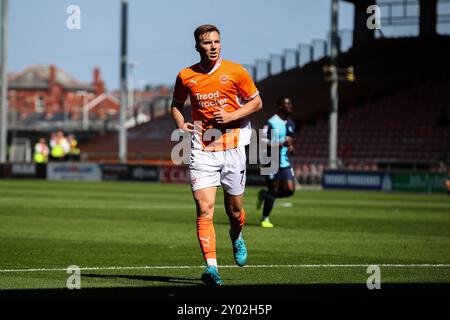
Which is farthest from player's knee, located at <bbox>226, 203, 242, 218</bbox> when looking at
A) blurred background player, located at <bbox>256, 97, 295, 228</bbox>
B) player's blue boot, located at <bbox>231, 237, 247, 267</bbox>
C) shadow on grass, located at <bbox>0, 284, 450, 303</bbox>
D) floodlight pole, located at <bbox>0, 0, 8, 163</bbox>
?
floodlight pole, located at <bbox>0, 0, 8, 163</bbox>

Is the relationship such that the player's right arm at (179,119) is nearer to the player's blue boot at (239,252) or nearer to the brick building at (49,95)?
the player's blue boot at (239,252)

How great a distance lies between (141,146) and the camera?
6194 centimetres

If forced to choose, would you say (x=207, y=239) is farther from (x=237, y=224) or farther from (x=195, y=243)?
(x=195, y=243)

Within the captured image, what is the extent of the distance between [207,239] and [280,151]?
942 cm

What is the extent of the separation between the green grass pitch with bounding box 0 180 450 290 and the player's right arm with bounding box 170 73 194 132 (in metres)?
1.61

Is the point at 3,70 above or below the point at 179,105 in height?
above

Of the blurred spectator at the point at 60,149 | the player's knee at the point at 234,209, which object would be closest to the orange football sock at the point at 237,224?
the player's knee at the point at 234,209

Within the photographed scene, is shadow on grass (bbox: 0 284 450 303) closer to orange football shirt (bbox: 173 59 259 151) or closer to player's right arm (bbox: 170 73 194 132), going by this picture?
orange football shirt (bbox: 173 59 259 151)

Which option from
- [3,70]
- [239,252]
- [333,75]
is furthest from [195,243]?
[3,70]

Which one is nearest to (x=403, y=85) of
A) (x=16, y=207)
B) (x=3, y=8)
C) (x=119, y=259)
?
(x=3, y=8)

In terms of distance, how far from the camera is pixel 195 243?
16.1 meters

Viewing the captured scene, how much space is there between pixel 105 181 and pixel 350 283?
36.5 m

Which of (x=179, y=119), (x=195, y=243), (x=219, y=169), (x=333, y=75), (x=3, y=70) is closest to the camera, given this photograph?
(x=219, y=169)

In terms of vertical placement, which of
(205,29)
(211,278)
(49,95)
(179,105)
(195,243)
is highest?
(49,95)
